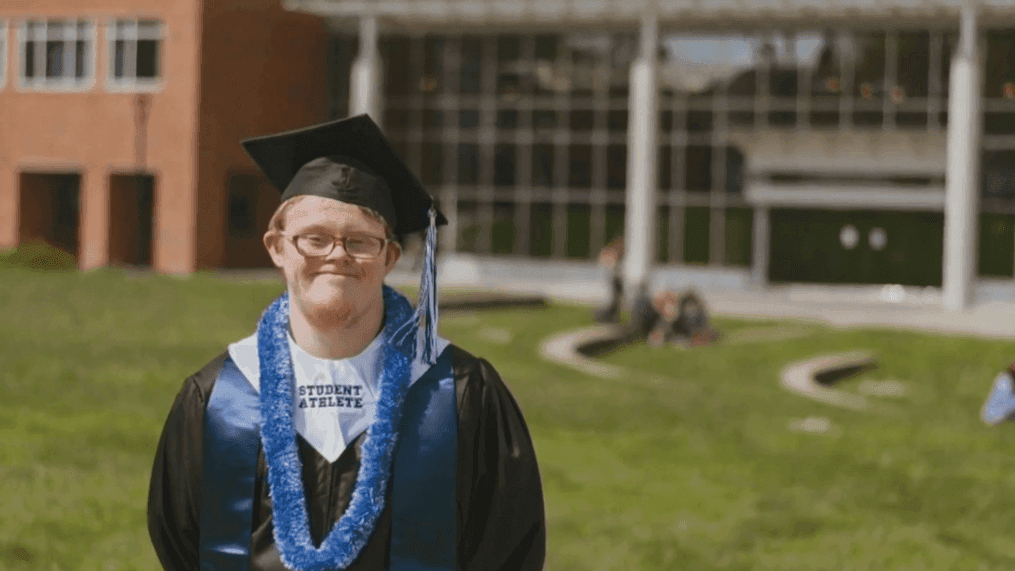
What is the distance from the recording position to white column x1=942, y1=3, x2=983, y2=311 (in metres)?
31.6

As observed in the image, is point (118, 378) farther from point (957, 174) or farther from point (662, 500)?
A: point (957, 174)

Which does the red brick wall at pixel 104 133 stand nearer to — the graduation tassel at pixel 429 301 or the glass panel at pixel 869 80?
the glass panel at pixel 869 80

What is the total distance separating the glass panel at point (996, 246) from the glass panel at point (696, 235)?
7.05m

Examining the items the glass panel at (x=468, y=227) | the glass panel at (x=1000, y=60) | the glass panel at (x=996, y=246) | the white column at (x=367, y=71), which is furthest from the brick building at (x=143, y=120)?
the glass panel at (x=1000, y=60)

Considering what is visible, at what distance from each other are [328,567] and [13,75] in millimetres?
35965

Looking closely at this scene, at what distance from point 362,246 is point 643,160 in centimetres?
3122

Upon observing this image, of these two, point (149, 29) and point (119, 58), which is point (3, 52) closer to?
point (119, 58)

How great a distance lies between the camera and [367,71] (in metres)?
36.3

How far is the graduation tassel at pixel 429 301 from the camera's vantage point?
3494mm

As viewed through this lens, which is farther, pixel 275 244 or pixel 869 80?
pixel 869 80

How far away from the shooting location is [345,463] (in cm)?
339

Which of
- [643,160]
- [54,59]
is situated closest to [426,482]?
[643,160]

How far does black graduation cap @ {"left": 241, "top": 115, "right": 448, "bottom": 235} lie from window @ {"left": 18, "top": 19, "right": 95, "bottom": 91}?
33.9 metres

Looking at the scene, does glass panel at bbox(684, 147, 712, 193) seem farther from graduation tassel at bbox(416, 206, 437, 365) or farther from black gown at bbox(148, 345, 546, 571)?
black gown at bbox(148, 345, 546, 571)
